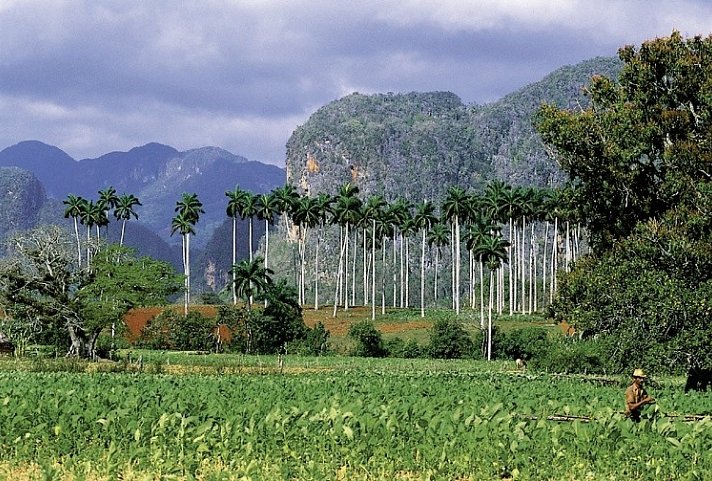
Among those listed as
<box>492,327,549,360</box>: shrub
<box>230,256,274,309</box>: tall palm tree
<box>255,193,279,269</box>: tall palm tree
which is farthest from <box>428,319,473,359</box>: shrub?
<box>255,193,279,269</box>: tall palm tree

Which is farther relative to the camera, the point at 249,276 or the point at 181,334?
the point at 249,276

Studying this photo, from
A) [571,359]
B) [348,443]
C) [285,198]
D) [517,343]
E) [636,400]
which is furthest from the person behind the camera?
[285,198]

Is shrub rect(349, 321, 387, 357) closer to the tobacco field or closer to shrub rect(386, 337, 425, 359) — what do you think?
shrub rect(386, 337, 425, 359)

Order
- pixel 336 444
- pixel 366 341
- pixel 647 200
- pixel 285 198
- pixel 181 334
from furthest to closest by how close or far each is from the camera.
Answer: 1. pixel 285 198
2. pixel 181 334
3. pixel 366 341
4. pixel 647 200
5. pixel 336 444

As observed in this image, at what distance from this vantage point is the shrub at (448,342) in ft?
288

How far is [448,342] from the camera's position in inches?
3474

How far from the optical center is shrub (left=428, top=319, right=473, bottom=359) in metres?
87.8

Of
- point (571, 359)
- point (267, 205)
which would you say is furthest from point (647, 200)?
point (267, 205)

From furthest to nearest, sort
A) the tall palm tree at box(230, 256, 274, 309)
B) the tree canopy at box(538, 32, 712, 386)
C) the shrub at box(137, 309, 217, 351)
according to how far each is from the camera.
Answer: the tall palm tree at box(230, 256, 274, 309) → the shrub at box(137, 309, 217, 351) → the tree canopy at box(538, 32, 712, 386)

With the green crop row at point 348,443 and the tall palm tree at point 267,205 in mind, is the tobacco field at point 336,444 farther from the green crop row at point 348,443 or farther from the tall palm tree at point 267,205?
the tall palm tree at point 267,205

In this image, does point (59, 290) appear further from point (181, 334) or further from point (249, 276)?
point (249, 276)

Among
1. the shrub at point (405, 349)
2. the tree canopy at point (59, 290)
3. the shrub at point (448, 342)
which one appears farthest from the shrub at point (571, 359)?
the tree canopy at point (59, 290)

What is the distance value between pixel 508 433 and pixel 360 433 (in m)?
3.22

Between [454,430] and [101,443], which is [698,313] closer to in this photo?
[454,430]
